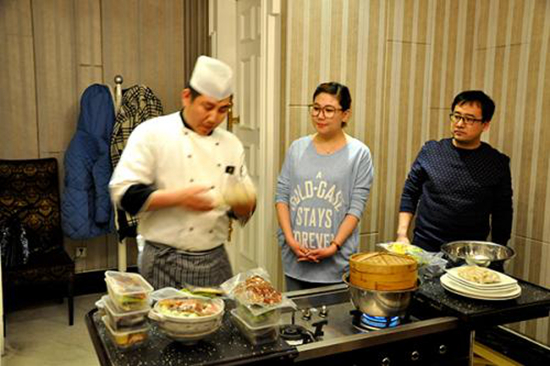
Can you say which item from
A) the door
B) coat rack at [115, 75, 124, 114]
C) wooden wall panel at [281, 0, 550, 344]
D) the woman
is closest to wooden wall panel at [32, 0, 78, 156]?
coat rack at [115, 75, 124, 114]

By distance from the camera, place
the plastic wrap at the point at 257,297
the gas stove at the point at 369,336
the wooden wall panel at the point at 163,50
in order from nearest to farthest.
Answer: the plastic wrap at the point at 257,297
the gas stove at the point at 369,336
the wooden wall panel at the point at 163,50

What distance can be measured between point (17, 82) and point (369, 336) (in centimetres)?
341

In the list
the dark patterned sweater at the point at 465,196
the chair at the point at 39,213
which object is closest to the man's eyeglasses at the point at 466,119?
the dark patterned sweater at the point at 465,196

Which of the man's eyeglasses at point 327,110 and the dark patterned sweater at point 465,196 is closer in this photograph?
the man's eyeglasses at point 327,110

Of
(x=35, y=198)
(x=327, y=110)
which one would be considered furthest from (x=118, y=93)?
(x=327, y=110)

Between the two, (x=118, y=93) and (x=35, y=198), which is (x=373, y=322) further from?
(x=35, y=198)

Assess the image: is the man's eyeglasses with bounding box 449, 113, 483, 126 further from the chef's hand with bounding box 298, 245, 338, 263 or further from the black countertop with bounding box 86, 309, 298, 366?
the black countertop with bounding box 86, 309, 298, 366

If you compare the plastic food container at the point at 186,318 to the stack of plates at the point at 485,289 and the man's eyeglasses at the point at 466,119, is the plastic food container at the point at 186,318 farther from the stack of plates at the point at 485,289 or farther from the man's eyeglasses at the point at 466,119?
the man's eyeglasses at the point at 466,119

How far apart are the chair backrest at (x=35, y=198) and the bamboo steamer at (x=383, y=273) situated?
291 centimetres

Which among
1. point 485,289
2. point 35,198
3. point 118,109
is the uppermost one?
point 118,109

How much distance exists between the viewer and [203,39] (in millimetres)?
4074

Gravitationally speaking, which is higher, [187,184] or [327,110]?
[327,110]

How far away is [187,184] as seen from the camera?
1889 mm

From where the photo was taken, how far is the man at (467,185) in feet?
8.50
